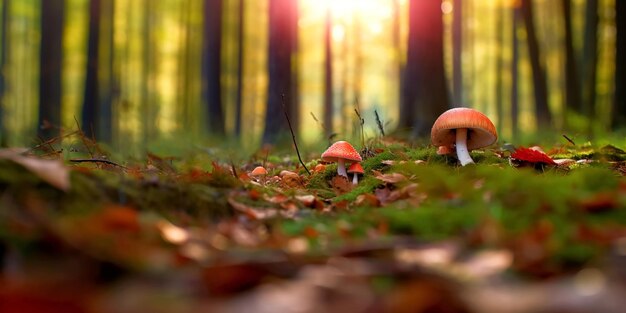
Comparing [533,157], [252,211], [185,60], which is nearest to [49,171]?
[252,211]

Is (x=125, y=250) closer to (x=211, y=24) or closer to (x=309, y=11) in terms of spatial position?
(x=211, y=24)

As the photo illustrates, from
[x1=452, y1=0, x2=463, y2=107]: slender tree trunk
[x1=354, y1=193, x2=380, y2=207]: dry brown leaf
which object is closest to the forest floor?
[x1=354, y1=193, x2=380, y2=207]: dry brown leaf

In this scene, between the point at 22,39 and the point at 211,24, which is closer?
the point at 211,24

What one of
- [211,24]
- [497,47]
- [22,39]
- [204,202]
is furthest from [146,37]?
[204,202]

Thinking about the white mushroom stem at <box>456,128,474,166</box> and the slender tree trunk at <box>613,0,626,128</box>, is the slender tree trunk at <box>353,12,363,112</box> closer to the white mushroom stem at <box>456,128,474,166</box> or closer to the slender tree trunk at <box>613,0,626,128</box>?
the slender tree trunk at <box>613,0,626,128</box>

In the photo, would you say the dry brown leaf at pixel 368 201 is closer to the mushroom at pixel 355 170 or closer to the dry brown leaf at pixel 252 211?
the dry brown leaf at pixel 252 211
